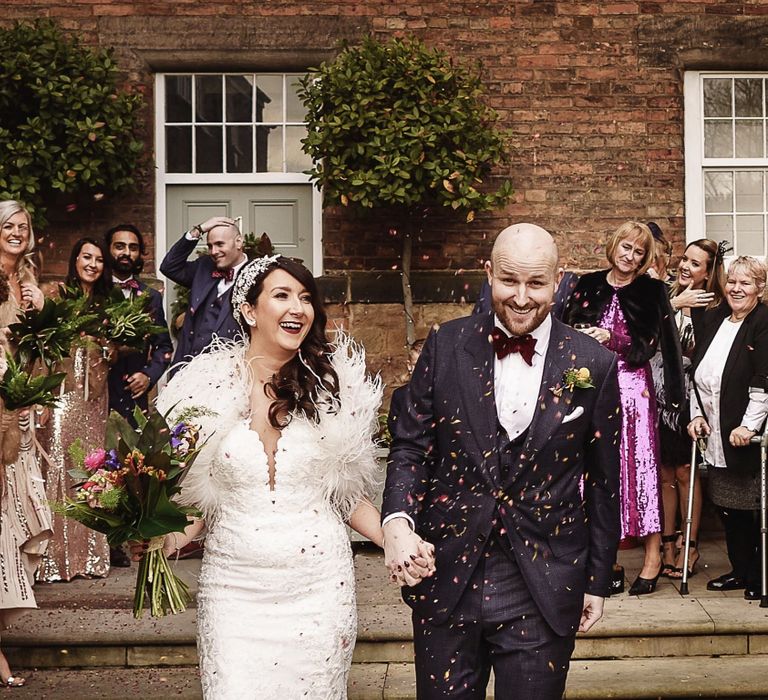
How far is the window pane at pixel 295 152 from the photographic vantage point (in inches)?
369

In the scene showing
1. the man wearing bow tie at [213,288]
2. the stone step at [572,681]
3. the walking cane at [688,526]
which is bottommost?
the stone step at [572,681]

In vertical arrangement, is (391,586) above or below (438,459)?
below

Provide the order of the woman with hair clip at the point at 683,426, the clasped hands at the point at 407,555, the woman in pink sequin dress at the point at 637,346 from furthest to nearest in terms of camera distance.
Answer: the woman with hair clip at the point at 683,426 < the woman in pink sequin dress at the point at 637,346 < the clasped hands at the point at 407,555

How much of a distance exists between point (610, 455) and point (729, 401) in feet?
10.5

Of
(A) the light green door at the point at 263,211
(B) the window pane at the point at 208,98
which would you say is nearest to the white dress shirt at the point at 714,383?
(A) the light green door at the point at 263,211

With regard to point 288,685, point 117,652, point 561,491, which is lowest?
point 117,652

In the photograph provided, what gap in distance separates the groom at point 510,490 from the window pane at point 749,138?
6436mm

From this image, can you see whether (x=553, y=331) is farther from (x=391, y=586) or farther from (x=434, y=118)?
(x=434, y=118)

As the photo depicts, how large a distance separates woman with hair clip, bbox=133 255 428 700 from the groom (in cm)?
30

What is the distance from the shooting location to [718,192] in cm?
938

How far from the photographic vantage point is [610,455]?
3543 millimetres

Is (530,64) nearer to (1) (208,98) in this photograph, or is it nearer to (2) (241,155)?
(2) (241,155)

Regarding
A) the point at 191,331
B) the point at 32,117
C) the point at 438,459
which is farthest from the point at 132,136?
the point at 438,459

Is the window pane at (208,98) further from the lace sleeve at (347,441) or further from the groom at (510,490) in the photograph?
the groom at (510,490)
